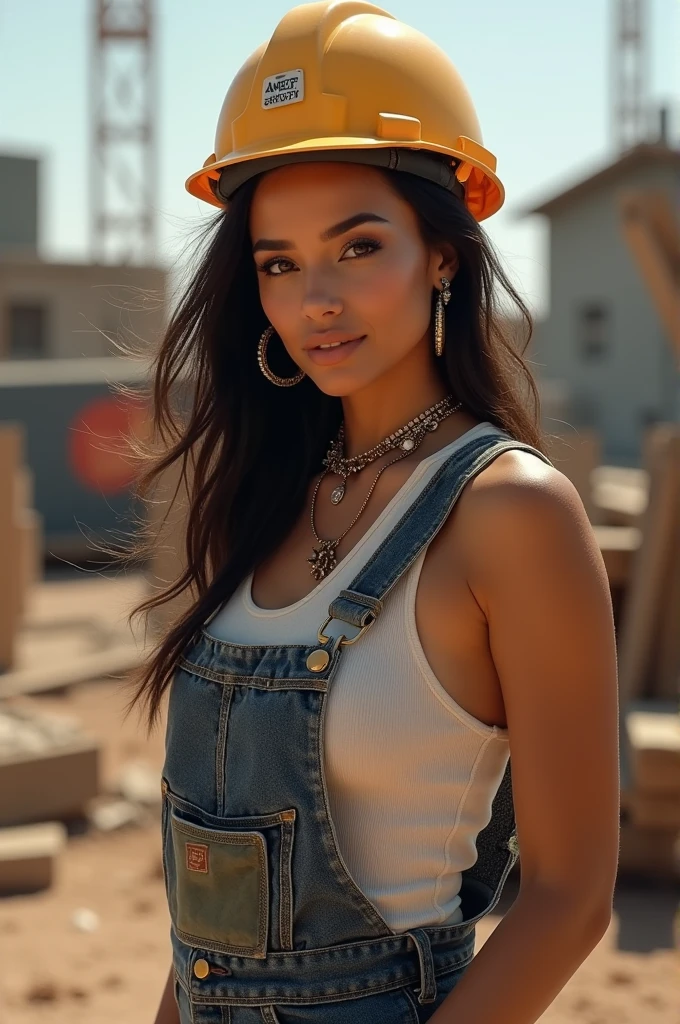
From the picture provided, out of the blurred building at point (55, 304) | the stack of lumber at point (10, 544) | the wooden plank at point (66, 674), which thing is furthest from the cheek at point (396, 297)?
the blurred building at point (55, 304)

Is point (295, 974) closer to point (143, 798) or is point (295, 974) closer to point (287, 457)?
point (287, 457)

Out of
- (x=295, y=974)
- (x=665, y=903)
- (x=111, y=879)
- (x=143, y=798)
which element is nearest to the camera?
(x=295, y=974)

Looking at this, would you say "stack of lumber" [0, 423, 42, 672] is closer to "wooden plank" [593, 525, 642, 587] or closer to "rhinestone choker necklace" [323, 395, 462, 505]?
"wooden plank" [593, 525, 642, 587]

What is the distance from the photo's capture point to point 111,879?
558cm

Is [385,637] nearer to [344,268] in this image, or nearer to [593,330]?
[344,268]

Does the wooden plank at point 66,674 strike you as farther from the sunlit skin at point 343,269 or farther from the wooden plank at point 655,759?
the sunlit skin at point 343,269

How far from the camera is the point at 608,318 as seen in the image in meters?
22.0

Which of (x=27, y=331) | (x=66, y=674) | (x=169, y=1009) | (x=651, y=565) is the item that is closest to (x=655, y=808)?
(x=651, y=565)

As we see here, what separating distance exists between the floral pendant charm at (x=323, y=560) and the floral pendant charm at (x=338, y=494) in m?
0.12

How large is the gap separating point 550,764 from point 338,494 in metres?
0.67

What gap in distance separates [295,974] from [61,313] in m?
21.5

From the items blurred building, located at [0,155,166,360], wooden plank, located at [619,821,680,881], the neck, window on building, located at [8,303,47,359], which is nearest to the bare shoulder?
the neck

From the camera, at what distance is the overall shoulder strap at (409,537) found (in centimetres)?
154

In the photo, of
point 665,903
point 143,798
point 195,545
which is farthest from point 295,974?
point 143,798
